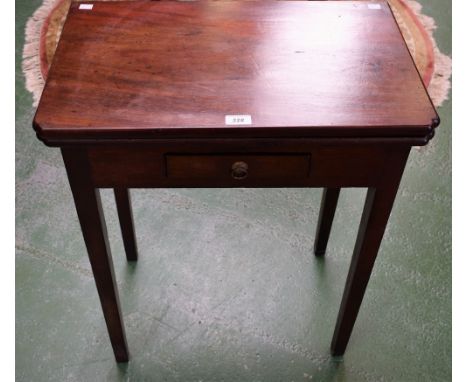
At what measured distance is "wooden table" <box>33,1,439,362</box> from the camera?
1109 millimetres

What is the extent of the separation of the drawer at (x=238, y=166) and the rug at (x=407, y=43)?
1.44 metres

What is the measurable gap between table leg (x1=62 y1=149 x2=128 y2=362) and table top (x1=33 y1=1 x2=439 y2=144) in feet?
0.24

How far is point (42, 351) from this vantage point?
1681mm

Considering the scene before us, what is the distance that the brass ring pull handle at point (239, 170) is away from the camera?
1159mm

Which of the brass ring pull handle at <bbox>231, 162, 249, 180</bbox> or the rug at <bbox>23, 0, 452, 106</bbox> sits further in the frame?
the rug at <bbox>23, 0, 452, 106</bbox>

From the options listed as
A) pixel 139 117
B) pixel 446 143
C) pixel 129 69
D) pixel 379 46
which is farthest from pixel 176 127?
pixel 446 143

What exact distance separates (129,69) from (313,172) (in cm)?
44

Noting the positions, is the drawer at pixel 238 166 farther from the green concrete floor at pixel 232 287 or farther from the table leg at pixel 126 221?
the green concrete floor at pixel 232 287

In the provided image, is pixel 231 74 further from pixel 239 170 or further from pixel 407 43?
pixel 407 43

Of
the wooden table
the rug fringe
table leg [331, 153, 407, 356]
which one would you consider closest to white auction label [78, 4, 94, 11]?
the wooden table

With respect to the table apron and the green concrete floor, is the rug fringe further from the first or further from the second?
the table apron

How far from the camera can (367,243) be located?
1.34 meters

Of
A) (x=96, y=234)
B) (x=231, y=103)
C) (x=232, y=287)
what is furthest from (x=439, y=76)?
(x=96, y=234)

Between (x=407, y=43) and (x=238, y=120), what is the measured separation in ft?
Answer: 5.81
